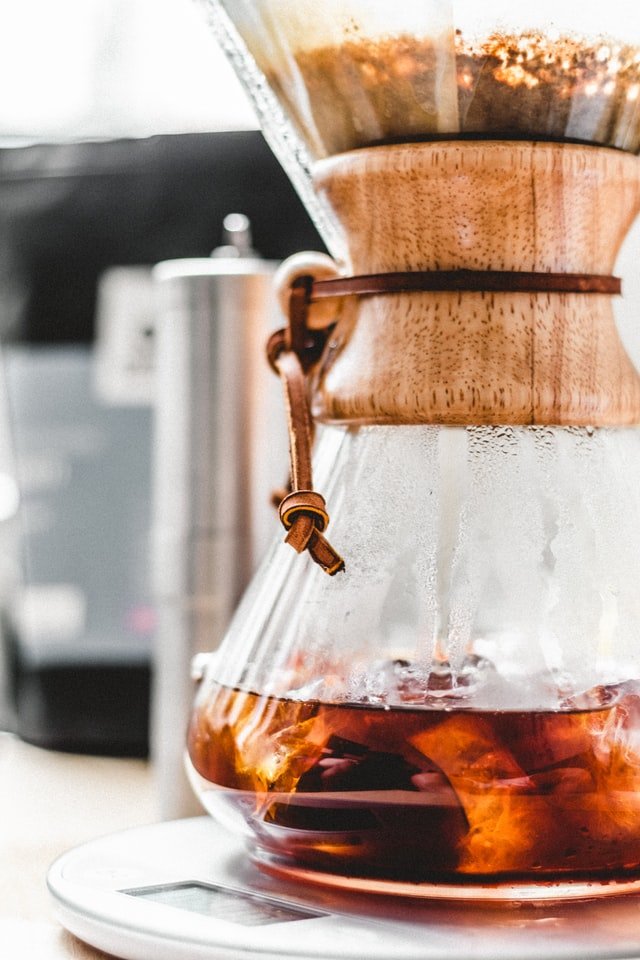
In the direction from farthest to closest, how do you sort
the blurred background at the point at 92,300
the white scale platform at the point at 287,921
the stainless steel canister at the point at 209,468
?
the blurred background at the point at 92,300 → the stainless steel canister at the point at 209,468 → the white scale platform at the point at 287,921

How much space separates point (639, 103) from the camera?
498 mm

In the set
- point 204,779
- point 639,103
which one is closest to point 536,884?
point 204,779

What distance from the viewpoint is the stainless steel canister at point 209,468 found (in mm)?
738

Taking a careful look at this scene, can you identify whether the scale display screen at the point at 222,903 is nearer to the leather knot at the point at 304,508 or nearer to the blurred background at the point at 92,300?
the leather knot at the point at 304,508

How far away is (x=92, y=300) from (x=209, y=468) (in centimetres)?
53

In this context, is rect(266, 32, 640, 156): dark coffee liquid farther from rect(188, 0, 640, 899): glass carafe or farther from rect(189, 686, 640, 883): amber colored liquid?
rect(189, 686, 640, 883): amber colored liquid

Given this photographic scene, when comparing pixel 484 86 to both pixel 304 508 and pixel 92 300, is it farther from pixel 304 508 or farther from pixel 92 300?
pixel 92 300

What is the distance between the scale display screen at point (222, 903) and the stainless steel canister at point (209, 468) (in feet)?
0.81

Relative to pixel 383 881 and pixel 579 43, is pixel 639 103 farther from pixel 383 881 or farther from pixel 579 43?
pixel 383 881

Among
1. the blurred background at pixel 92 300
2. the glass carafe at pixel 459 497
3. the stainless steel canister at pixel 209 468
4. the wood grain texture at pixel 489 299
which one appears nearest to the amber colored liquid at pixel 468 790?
the glass carafe at pixel 459 497

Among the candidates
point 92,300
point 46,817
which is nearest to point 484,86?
point 46,817

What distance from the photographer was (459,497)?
0.47 metres

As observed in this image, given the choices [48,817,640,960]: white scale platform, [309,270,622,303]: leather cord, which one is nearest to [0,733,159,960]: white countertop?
[48,817,640,960]: white scale platform

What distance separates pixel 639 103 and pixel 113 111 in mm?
811
